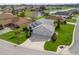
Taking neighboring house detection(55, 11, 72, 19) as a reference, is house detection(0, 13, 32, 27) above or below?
below

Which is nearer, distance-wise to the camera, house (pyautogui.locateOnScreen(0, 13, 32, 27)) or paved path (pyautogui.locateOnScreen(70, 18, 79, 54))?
paved path (pyautogui.locateOnScreen(70, 18, 79, 54))

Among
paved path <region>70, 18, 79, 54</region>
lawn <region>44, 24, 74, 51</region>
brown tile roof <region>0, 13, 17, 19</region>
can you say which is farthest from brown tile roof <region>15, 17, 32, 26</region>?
paved path <region>70, 18, 79, 54</region>

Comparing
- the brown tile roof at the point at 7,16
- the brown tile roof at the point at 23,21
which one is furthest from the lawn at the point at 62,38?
the brown tile roof at the point at 7,16

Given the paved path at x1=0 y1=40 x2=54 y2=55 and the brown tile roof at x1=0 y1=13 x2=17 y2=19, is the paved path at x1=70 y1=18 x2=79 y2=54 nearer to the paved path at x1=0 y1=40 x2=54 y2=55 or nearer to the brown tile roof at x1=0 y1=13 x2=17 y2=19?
the paved path at x1=0 y1=40 x2=54 y2=55

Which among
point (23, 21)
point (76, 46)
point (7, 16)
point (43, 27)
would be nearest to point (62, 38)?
point (76, 46)

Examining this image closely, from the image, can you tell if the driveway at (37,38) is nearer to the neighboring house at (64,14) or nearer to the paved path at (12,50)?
the paved path at (12,50)

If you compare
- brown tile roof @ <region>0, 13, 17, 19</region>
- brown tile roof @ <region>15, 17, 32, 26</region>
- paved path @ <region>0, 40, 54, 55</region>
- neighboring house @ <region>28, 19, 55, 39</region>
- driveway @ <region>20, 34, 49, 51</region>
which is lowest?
paved path @ <region>0, 40, 54, 55</region>
